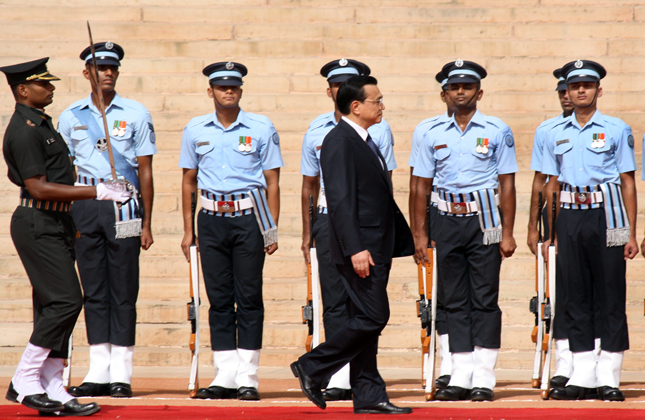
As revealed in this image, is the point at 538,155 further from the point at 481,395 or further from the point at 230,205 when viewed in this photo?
the point at 230,205

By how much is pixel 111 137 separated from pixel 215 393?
2025 millimetres

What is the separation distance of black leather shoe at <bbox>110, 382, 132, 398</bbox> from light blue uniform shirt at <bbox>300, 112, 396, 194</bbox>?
6.53 feet

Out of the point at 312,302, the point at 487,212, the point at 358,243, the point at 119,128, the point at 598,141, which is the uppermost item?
the point at 119,128

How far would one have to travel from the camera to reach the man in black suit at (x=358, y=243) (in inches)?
232

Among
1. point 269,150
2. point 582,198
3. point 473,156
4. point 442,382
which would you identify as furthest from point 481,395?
point 269,150

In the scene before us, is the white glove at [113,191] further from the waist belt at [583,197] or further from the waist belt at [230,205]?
the waist belt at [583,197]

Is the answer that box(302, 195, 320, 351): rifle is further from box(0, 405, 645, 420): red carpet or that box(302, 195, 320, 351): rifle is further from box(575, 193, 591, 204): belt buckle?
box(575, 193, 591, 204): belt buckle

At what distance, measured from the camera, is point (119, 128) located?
727 cm

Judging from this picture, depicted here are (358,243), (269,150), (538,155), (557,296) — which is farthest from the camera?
(557,296)

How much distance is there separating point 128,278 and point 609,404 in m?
3.48

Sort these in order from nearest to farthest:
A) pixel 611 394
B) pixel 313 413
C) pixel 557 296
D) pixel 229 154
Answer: pixel 313 413, pixel 611 394, pixel 229 154, pixel 557 296

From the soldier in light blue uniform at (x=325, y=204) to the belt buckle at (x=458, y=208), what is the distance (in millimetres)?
539

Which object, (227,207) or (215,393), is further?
(227,207)

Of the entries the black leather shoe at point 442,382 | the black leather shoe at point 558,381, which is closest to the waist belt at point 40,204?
the black leather shoe at point 442,382
